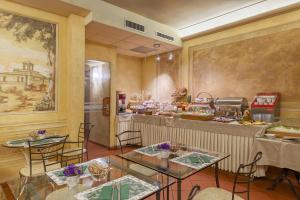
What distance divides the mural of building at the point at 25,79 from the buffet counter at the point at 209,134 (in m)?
2.33

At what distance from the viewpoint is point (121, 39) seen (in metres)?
4.38

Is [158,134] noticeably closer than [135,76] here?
Yes

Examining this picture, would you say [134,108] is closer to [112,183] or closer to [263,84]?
[263,84]

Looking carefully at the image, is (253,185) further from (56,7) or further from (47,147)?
(56,7)

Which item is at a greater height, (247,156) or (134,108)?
(134,108)

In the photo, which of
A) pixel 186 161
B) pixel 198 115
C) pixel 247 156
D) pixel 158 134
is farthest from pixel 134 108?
pixel 186 161

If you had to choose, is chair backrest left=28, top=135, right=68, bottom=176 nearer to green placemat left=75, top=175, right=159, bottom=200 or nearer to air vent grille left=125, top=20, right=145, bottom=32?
green placemat left=75, top=175, right=159, bottom=200

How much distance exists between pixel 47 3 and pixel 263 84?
13.4 ft

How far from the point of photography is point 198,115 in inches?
143

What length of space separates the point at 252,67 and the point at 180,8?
1838 millimetres

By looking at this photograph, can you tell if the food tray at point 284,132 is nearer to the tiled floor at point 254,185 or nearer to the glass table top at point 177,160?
the tiled floor at point 254,185

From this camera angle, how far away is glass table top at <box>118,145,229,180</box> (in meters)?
1.72

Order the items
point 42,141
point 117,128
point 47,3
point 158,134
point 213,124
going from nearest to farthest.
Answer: point 42,141
point 47,3
point 213,124
point 158,134
point 117,128

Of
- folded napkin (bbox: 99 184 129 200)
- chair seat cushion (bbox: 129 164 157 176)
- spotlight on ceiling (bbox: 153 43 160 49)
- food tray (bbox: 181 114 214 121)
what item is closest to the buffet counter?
food tray (bbox: 181 114 214 121)
